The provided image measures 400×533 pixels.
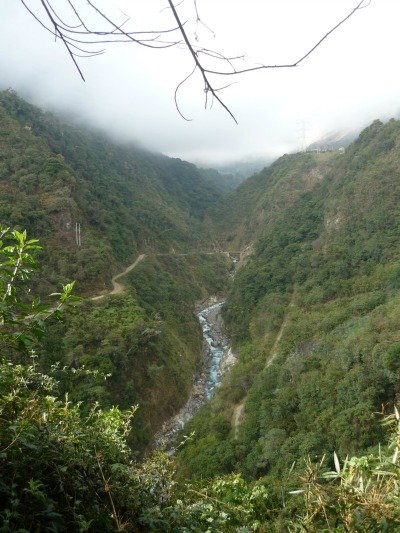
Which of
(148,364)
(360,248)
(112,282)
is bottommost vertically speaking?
(148,364)

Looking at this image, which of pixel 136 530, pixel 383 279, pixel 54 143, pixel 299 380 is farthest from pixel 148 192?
pixel 136 530

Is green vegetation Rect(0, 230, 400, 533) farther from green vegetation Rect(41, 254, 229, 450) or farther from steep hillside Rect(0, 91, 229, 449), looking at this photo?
steep hillside Rect(0, 91, 229, 449)

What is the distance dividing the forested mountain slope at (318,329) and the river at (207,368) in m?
1.19

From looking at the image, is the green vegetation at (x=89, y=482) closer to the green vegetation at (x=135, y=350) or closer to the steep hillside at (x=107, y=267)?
the green vegetation at (x=135, y=350)

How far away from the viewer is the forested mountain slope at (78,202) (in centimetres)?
2798

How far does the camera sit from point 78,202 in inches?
1334

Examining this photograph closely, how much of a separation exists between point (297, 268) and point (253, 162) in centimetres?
16284

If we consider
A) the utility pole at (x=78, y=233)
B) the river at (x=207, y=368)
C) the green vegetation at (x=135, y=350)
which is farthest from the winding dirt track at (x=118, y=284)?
the river at (x=207, y=368)

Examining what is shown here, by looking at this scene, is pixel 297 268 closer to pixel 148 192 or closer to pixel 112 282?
pixel 112 282

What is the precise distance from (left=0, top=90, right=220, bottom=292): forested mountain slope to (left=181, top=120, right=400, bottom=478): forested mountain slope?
1241cm

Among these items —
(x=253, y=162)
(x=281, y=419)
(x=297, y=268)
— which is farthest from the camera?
(x=253, y=162)

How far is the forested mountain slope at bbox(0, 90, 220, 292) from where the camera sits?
27984mm

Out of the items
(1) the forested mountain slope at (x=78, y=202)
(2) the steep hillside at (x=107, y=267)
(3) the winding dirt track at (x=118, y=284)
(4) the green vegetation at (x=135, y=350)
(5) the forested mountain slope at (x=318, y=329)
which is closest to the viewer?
(5) the forested mountain slope at (x=318, y=329)

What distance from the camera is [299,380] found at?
65.9ft
